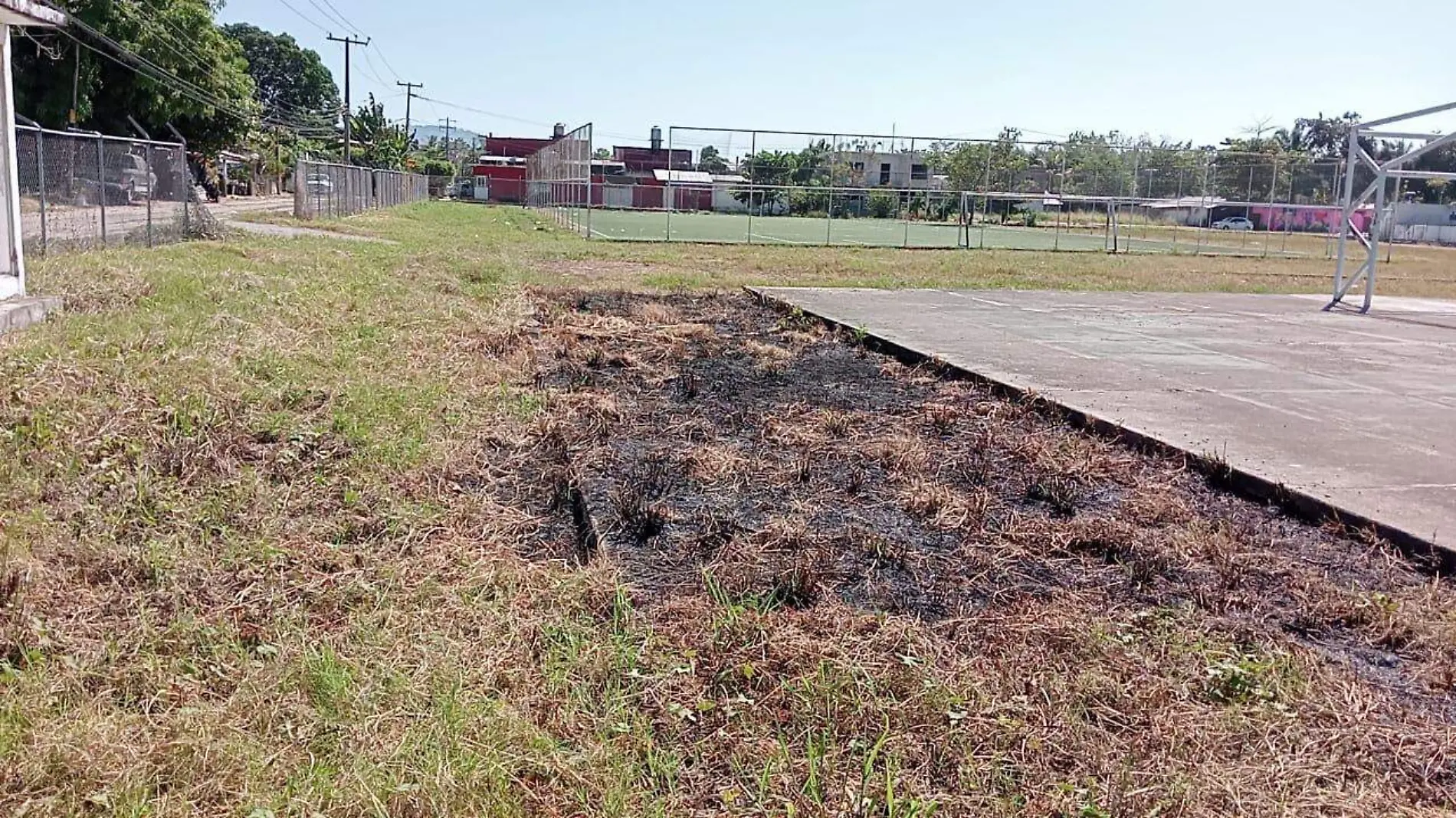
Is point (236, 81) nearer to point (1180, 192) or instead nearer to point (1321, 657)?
point (1180, 192)

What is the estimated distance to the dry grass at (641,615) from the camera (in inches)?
108

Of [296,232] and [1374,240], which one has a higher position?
[1374,240]

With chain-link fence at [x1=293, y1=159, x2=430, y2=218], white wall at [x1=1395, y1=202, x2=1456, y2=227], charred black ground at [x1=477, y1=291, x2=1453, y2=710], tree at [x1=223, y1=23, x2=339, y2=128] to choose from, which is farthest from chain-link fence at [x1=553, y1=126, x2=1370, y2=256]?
tree at [x1=223, y1=23, x2=339, y2=128]

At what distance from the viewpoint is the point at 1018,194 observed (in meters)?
34.8

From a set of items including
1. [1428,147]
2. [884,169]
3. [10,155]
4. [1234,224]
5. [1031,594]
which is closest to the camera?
[1031,594]

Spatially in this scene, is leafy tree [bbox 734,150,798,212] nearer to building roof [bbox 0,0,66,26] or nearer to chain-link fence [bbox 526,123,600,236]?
chain-link fence [bbox 526,123,600,236]

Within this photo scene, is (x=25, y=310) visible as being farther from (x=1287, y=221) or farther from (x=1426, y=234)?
(x=1426, y=234)

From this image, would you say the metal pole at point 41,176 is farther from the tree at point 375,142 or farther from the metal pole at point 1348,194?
the tree at point 375,142

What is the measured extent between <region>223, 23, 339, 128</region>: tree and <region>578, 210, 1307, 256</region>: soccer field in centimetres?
9066

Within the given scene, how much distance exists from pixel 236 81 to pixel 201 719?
4862 centimetres

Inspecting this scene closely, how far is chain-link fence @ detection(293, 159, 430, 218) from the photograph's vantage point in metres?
31.1

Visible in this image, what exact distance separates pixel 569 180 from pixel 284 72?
330ft

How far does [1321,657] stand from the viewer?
3551mm

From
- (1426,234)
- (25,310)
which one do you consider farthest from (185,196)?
(1426,234)
